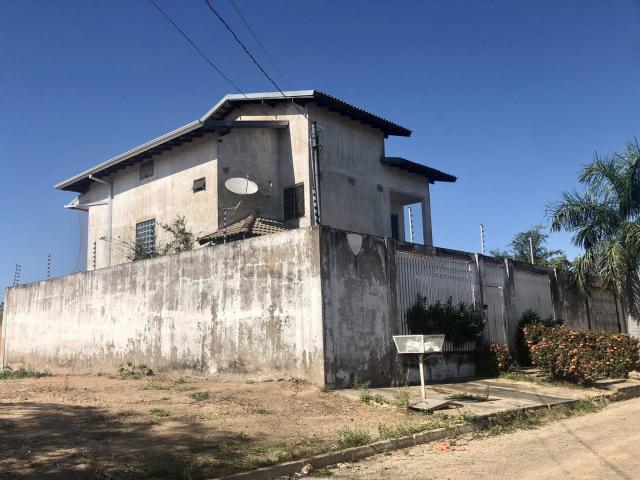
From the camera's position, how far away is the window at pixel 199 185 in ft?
Result: 65.3

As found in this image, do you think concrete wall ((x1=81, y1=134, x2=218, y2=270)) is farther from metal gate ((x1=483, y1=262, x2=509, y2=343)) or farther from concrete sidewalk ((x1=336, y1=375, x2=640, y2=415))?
concrete sidewalk ((x1=336, y1=375, x2=640, y2=415))

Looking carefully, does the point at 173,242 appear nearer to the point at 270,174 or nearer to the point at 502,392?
the point at 270,174

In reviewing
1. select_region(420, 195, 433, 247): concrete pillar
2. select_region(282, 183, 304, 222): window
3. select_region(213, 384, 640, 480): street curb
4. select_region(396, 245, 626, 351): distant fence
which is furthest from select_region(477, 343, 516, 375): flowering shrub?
select_region(420, 195, 433, 247): concrete pillar

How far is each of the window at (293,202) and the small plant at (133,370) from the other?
25.2 ft

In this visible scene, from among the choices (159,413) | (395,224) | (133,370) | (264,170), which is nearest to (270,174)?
(264,170)

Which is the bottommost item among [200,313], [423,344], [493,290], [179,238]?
[423,344]

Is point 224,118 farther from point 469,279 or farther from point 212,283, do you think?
point 469,279

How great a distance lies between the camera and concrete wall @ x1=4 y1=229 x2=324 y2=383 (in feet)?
38.7

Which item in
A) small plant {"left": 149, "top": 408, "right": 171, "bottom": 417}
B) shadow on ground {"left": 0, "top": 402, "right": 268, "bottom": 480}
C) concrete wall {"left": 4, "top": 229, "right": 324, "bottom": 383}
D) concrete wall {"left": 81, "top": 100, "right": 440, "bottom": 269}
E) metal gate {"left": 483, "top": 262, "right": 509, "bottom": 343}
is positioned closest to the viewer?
shadow on ground {"left": 0, "top": 402, "right": 268, "bottom": 480}

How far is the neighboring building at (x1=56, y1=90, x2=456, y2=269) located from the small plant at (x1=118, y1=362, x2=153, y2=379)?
486 cm

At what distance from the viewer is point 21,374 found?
18.2m

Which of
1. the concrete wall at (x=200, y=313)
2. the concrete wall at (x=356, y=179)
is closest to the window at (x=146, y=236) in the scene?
the concrete wall at (x=200, y=313)

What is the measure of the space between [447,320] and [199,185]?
1039cm

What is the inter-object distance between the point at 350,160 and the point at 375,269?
31.0 ft
